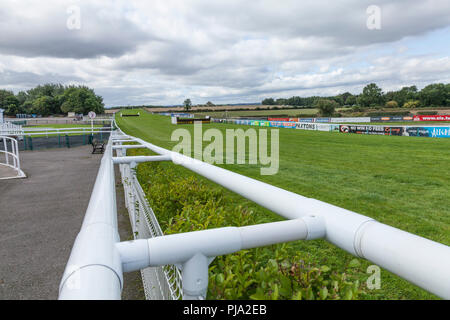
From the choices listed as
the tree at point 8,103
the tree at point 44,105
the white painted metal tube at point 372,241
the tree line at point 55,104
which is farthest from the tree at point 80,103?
the white painted metal tube at point 372,241

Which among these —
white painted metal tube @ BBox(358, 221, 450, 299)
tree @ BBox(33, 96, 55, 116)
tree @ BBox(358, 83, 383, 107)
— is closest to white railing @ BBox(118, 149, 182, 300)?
white painted metal tube @ BBox(358, 221, 450, 299)

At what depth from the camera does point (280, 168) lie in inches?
429

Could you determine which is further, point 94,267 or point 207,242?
point 207,242

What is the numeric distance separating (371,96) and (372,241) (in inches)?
4214

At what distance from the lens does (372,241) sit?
0.98m

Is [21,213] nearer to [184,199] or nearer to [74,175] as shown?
[74,175]

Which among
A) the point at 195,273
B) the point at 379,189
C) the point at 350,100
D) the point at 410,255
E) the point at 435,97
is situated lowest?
the point at 379,189

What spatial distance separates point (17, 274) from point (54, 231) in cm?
164

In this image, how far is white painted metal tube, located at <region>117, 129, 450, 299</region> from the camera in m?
0.79

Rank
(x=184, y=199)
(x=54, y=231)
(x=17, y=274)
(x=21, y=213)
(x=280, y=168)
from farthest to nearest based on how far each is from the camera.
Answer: (x=280, y=168) → (x=21, y=213) → (x=54, y=231) → (x=17, y=274) → (x=184, y=199)

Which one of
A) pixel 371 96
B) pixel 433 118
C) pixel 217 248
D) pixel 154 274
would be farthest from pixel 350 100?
pixel 217 248

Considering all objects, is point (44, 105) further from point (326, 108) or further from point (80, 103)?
point (326, 108)

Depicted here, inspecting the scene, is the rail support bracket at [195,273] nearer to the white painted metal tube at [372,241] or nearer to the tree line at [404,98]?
the white painted metal tube at [372,241]
